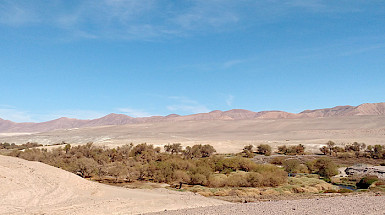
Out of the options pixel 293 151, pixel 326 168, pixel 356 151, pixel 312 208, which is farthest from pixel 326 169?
pixel 356 151

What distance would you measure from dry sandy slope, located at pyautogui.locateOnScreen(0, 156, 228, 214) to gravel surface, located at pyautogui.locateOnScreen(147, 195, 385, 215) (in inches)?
98.5

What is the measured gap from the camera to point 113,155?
4519cm

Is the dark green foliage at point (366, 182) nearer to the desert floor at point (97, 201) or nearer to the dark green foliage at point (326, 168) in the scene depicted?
the dark green foliage at point (326, 168)

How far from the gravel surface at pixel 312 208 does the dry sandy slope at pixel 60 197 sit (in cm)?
250

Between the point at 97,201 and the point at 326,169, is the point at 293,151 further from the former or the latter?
the point at 97,201

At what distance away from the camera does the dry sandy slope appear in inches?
615

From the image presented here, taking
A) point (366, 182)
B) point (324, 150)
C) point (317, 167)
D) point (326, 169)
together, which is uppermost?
point (324, 150)

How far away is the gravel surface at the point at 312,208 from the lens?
46.3ft

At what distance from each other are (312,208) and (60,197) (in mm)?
13044

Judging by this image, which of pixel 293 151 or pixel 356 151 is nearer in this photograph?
pixel 356 151

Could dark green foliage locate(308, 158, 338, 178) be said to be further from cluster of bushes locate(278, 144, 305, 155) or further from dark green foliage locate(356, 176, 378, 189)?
cluster of bushes locate(278, 144, 305, 155)

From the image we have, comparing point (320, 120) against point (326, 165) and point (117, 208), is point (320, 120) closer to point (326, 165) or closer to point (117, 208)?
point (326, 165)

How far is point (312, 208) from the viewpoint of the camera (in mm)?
14938

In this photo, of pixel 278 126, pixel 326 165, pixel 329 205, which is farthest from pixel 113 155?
pixel 278 126
